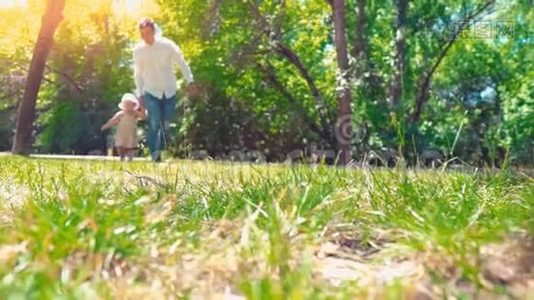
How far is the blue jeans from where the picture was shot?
977 cm

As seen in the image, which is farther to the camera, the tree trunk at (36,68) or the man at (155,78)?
the tree trunk at (36,68)

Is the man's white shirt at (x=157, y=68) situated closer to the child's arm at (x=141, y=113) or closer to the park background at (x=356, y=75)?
the child's arm at (x=141, y=113)

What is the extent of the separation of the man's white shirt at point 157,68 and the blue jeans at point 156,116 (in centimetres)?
8

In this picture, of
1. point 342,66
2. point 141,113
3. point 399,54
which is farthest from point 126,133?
point 399,54

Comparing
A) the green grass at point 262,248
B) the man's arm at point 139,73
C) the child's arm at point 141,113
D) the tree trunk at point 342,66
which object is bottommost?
the green grass at point 262,248

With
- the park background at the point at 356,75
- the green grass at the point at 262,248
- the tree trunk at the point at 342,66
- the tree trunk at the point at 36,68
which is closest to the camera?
the green grass at the point at 262,248

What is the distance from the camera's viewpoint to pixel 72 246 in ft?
6.25

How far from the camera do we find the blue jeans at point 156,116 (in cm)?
977

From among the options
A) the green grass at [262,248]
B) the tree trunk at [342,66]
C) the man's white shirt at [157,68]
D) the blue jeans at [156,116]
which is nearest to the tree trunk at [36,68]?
the tree trunk at [342,66]

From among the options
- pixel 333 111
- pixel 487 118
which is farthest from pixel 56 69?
pixel 487 118

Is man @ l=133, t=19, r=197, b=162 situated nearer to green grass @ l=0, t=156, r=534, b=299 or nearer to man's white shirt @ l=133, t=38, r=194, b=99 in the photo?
man's white shirt @ l=133, t=38, r=194, b=99

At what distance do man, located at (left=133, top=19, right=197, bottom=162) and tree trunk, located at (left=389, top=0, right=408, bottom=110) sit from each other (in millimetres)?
7815

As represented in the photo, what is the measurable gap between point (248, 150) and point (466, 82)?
26.6 feet

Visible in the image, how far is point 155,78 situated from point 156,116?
582 mm
